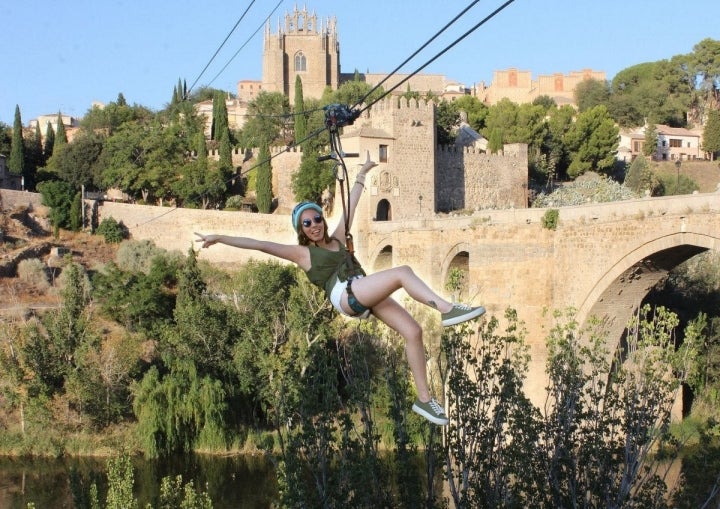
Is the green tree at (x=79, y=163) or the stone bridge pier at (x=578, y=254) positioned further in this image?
the green tree at (x=79, y=163)

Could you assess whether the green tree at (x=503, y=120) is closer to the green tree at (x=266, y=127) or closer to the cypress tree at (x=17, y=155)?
the green tree at (x=266, y=127)

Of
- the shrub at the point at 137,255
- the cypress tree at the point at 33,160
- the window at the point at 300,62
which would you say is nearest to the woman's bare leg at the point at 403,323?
the shrub at the point at 137,255

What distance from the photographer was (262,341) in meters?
22.0

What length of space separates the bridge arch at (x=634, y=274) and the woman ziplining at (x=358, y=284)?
1283 centimetres

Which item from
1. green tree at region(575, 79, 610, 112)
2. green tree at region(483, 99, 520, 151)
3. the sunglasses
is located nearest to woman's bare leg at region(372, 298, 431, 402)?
the sunglasses

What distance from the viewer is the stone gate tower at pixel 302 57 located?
5922 centimetres

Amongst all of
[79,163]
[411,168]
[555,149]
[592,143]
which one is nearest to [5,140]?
[79,163]

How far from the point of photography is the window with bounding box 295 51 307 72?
60.5 meters

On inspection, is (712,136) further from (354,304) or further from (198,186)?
(354,304)

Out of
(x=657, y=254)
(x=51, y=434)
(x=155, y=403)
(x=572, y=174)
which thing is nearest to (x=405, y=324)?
(x=657, y=254)

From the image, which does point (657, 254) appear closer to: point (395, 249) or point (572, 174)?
point (395, 249)

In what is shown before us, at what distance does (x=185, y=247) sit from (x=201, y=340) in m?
9.88

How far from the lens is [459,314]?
4422 millimetres

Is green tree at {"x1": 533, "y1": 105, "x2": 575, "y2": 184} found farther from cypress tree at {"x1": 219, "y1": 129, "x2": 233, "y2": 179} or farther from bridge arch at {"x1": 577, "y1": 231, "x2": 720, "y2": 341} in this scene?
bridge arch at {"x1": 577, "y1": 231, "x2": 720, "y2": 341}
